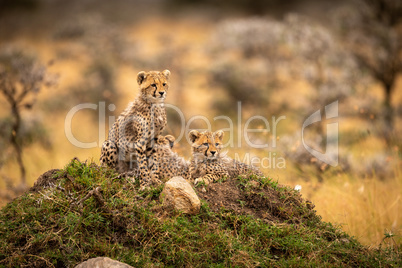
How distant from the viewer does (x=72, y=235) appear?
3.89 meters

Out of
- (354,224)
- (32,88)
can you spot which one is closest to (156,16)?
(32,88)

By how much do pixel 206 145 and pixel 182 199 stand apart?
49.1 inches

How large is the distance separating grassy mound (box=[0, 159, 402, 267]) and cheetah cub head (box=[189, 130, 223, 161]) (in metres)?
0.80

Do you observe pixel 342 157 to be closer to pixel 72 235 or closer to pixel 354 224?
pixel 354 224

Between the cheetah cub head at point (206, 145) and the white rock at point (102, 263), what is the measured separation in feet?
6.77

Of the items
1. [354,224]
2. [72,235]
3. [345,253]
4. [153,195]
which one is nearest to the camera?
[72,235]

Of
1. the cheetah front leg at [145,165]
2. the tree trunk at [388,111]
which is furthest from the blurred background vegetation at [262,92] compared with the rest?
the cheetah front leg at [145,165]

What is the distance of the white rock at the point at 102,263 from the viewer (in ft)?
11.7

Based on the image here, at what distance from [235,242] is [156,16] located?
2663cm

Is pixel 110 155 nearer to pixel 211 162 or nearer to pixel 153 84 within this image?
pixel 153 84

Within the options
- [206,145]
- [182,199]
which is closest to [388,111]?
[206,145]

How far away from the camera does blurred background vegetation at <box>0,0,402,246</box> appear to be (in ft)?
22.2

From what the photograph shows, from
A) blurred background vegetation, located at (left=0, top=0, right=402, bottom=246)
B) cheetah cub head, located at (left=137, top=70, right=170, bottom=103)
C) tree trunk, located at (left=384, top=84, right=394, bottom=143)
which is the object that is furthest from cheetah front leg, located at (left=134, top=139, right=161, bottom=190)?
tree trunk, located at (left=384, top=84, right=394, bottom=143)

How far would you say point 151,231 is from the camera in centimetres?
405
